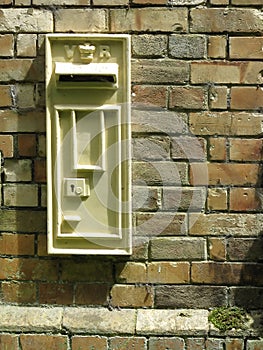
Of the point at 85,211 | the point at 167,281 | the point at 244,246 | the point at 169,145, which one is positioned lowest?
the point at 167,281

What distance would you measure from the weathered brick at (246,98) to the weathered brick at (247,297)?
2.17ft

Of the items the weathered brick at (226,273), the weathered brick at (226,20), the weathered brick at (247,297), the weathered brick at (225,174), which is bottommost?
the weathered brick at (247,297)

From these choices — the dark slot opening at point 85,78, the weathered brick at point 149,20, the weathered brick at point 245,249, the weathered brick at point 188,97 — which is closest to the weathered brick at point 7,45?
the dark slot opening at point 85,78

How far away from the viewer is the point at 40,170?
2039 mm

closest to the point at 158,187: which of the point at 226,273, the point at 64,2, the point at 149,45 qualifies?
the point at 226,273

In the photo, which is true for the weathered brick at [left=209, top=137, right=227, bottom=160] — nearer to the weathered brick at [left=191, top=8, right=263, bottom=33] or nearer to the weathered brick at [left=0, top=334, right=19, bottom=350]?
the weathered brick at [left=191, top=8, right=263, bottom=33]

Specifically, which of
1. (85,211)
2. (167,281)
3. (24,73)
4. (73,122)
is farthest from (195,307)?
(24,73)

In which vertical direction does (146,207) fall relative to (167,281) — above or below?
above

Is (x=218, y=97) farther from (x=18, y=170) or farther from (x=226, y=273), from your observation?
(x=18, y=170)

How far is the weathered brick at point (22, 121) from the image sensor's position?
2020 mm

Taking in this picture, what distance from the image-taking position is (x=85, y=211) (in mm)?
1981

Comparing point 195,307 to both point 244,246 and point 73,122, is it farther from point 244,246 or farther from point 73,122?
point 73,122

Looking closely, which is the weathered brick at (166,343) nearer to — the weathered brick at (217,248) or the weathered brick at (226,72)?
the weathered brick at (217,248)

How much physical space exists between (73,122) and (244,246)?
2.50 feet
